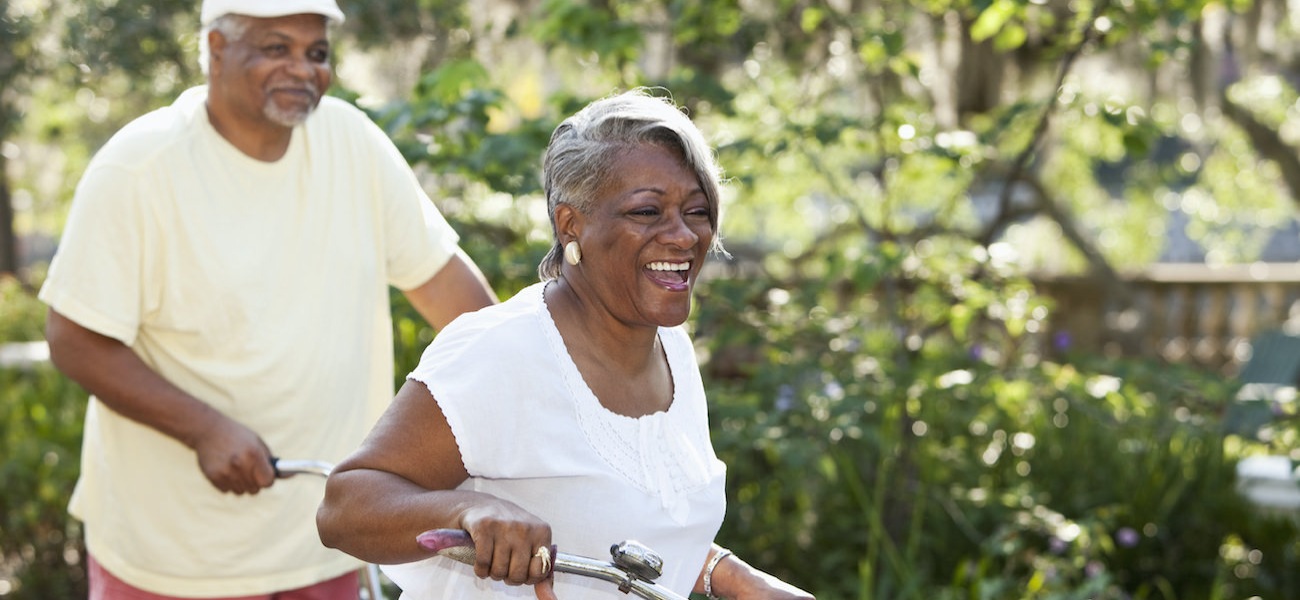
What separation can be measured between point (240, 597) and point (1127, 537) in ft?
9.75

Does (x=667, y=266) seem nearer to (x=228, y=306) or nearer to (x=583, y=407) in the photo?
(x=583, y=407)

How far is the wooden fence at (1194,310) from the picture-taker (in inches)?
381

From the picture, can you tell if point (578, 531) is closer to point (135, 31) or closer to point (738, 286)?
point (738, 286)

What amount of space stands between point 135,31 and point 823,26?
2.92m

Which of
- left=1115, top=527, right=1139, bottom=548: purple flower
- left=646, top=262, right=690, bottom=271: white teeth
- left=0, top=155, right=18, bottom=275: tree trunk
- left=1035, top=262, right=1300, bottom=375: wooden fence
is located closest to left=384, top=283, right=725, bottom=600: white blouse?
left=646, top=262, right=690, bottom=271: white teeth

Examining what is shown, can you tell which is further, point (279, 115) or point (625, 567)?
point (279, 115)

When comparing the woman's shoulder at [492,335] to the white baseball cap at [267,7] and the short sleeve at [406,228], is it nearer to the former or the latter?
the short sleeve at [406,228]

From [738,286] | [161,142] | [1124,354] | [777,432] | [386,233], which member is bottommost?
[1124,354]

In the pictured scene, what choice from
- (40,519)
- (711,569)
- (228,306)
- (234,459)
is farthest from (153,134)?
(40,519)

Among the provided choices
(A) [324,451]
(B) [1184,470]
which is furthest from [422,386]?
(B) [1184,470]

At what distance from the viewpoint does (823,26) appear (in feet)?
18.6

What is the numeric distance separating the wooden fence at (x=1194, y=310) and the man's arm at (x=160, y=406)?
7.99m

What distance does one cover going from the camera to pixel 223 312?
254 cm

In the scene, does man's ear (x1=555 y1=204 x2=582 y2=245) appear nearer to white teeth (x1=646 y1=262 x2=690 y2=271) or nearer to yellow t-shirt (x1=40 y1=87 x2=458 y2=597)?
white teeth (x1=646 y1=262 x2=690 y2=271)
